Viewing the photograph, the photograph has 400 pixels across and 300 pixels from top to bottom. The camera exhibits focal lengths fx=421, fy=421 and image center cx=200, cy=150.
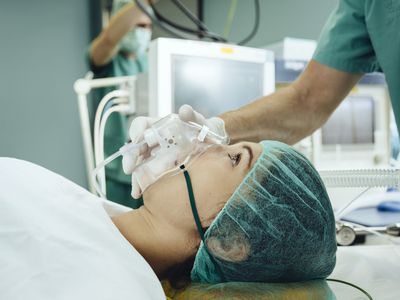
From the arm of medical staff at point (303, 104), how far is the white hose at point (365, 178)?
26 cm

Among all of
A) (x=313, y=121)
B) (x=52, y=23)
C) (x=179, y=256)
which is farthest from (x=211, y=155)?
(x=52, y=23)

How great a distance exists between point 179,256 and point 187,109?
0.36 meters

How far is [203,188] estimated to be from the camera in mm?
984

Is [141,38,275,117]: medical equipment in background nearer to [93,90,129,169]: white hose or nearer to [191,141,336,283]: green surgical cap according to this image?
[93,90,129,169]: white hose

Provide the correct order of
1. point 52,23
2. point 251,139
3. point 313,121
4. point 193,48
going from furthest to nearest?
point 52,23 → point 193,48 → point 313,121 → point 251,139

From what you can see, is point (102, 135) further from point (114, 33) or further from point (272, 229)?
point (272, 229)

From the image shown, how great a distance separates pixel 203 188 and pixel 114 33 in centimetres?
182

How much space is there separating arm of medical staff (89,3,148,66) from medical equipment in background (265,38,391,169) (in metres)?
0.92

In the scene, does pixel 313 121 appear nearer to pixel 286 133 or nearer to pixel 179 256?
pixel 286 133

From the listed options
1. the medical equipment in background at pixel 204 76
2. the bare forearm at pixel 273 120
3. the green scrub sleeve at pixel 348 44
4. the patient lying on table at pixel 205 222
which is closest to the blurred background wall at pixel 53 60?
the medical equipment in background at pixel 204 76

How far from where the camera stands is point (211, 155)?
104 cm

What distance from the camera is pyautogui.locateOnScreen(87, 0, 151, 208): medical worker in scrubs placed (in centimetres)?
212

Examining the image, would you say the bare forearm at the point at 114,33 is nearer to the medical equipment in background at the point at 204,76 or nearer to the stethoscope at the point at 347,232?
the medical equipment in background at the point at 204,76

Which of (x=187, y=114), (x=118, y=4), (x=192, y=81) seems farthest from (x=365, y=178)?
(x=118, y=4)
